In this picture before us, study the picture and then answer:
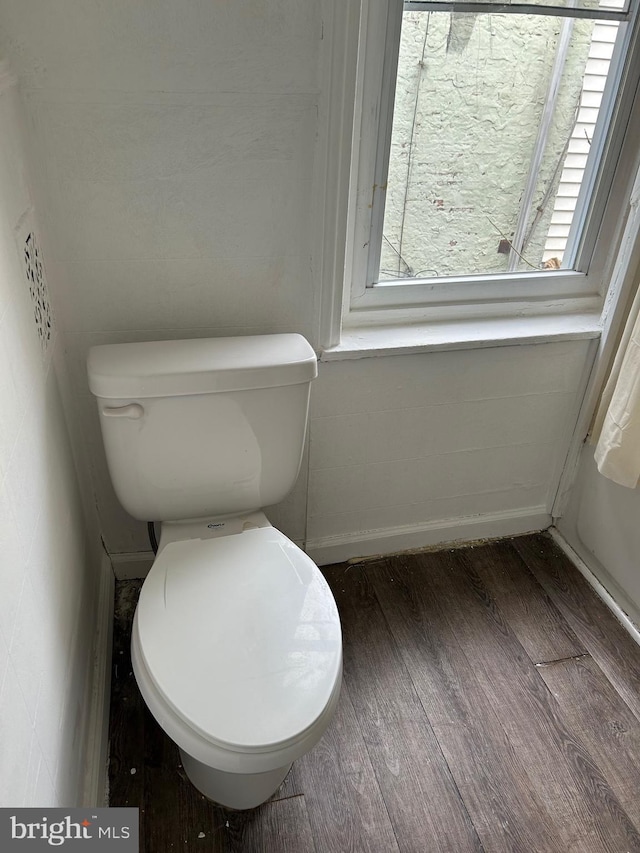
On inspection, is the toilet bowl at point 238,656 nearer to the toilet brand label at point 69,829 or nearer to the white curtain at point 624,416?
the toilet brand label at point 69,829

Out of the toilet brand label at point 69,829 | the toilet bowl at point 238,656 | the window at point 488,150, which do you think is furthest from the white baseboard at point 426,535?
the toilet brand label at point 69,829

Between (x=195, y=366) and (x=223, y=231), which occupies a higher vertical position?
(x=223, y=231)

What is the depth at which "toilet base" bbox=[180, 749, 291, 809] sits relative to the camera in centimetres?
119

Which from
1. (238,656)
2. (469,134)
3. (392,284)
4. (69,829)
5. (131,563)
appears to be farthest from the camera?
(131,563)

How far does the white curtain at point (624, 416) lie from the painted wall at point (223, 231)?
16 centimetres

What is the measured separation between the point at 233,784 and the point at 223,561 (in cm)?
41

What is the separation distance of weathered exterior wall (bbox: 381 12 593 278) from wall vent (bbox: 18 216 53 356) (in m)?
0.77

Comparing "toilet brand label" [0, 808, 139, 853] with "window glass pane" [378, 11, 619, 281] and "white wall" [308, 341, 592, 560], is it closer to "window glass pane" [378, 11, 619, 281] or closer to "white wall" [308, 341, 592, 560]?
"white wall" [308, 341, 592, 560]

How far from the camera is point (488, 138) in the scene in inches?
57.7

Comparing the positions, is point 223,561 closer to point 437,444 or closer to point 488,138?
point 437,444

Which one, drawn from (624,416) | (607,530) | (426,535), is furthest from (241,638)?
(607,530)

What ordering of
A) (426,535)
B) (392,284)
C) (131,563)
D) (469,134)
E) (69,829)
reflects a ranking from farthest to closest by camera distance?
(426,535) < (131,563) < (392,284) < (469,134) < (69,829)

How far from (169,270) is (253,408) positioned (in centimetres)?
35

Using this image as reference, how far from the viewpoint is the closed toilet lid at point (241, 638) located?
39.9 inches
